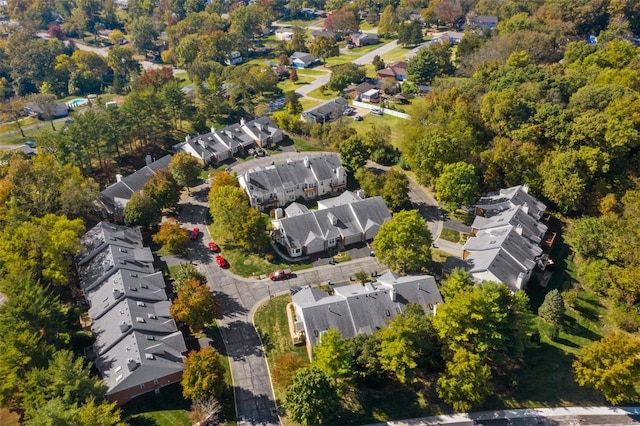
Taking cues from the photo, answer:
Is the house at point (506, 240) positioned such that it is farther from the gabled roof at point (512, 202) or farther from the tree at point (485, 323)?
the tree at point (485, 323)

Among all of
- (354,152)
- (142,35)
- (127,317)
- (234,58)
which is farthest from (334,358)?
(142,35)

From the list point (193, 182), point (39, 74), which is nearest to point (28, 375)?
point (193, 182)

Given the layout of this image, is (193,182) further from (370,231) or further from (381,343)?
(381,343)

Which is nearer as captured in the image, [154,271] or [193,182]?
[154,271]

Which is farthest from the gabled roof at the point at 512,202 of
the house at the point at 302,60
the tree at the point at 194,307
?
the house at the point at 302,60

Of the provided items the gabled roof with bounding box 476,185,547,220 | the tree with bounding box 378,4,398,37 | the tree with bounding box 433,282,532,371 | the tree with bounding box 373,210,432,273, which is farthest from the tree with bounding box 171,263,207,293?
the tree with bounding box 378,4,398,37

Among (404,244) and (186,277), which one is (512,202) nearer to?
(404,244)
